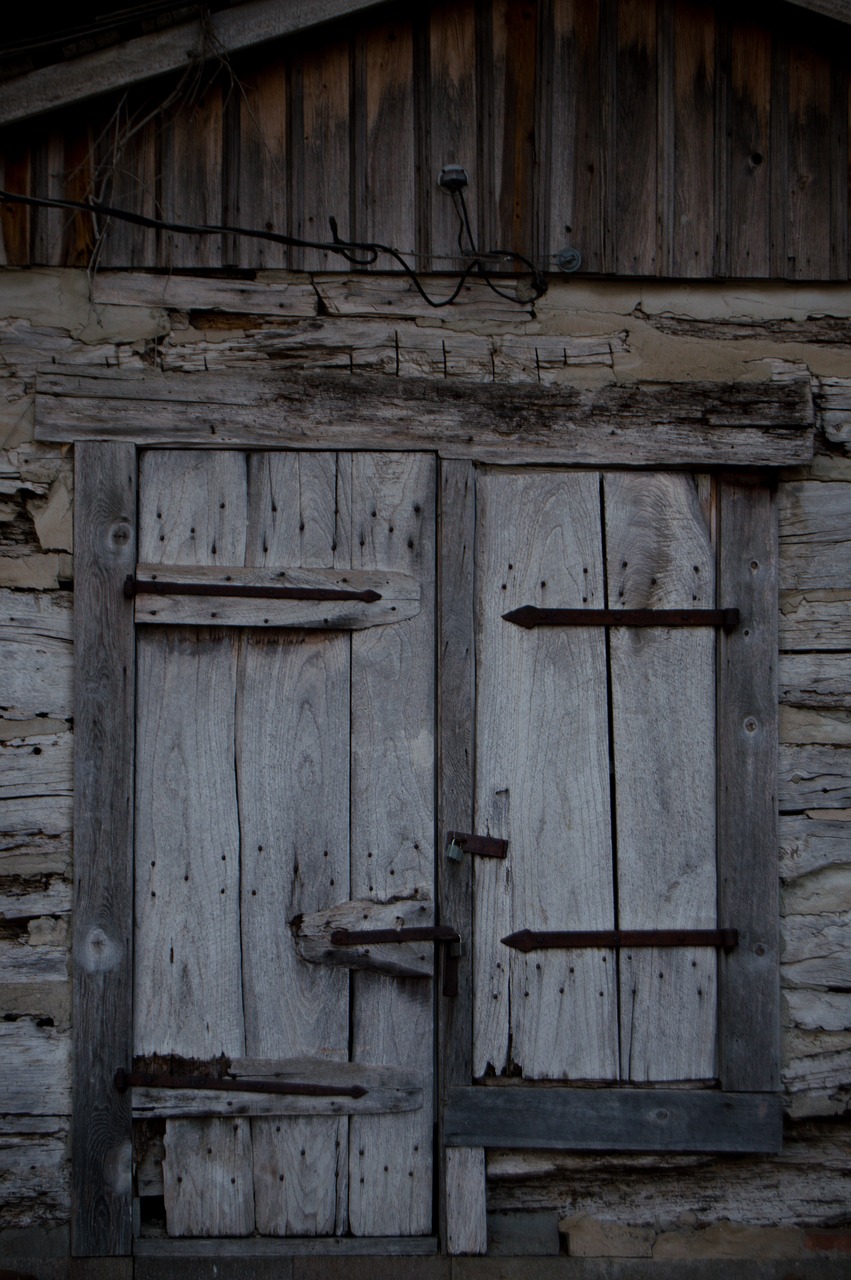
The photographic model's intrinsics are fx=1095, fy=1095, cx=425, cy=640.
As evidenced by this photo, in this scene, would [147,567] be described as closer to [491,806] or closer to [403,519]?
[403,519]

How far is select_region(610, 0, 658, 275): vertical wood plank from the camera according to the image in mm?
3496

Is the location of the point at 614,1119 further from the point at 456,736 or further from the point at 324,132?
the point at 324,132

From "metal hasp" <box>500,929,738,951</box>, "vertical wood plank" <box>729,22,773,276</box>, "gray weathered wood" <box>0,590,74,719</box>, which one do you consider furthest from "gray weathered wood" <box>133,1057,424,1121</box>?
"vertical wood plank" <box>729,22,773,276</box>

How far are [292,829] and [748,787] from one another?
143 cm

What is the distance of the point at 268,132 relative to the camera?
346cm

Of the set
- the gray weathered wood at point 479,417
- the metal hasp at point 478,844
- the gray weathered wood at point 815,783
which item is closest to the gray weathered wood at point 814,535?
the gray weathered wood at point 479,417

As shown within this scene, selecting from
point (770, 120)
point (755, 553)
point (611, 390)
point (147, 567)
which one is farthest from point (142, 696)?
point (770, 120)

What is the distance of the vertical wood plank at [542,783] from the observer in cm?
341

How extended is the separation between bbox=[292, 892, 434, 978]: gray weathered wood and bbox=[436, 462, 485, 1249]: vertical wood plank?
97mm

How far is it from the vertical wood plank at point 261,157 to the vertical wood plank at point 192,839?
74 cm

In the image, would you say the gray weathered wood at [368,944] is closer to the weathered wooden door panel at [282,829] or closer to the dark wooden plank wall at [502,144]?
the weathered wooden door panel at [282,829]

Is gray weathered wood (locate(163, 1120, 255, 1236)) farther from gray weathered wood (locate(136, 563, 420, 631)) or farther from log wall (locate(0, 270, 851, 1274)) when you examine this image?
gray weathered wood (locate(136, 563, 420, 631))

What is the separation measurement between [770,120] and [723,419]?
1.00 meters

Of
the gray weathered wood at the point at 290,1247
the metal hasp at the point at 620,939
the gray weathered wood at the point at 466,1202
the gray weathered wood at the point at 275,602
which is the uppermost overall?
the gray weathered wood at the point at 275,602
